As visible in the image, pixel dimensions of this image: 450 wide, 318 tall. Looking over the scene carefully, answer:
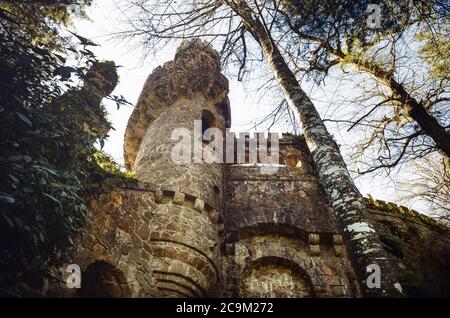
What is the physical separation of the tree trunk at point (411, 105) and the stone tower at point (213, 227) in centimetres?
291

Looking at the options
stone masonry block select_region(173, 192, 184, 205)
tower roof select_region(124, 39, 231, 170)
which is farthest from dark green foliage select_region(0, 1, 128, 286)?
tower roof select_region(124, 39, 231, 170)

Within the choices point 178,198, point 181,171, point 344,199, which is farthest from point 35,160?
point 181,171

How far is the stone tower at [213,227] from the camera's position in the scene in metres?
5.64

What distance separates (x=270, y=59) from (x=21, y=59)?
4328 mm

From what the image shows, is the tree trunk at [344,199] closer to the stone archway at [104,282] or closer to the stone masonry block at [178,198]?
the stone masonry block at [178,198]

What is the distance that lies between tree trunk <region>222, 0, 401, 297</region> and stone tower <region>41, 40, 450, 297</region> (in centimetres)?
278

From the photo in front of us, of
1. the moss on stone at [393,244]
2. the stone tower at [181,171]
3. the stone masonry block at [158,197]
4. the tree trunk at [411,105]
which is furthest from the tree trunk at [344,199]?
the moss on stone at [393,244]

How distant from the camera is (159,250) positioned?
19.7 feet

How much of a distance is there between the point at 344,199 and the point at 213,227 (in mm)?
3522

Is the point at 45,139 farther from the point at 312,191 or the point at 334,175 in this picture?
the point at 312,191

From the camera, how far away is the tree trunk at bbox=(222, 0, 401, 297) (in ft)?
10.9

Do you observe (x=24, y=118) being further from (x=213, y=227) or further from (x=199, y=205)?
(x=213, y=227)

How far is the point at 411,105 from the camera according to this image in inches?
269
